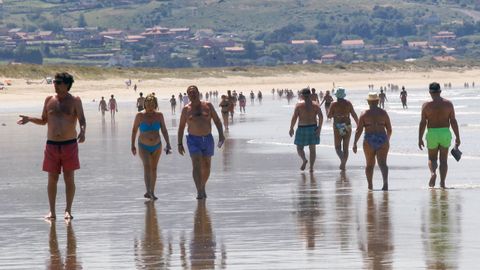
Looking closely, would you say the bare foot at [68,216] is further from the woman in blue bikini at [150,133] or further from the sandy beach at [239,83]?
the sandy beach at [239,83]

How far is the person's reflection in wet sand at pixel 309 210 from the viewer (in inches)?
436

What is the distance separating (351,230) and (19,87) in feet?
250

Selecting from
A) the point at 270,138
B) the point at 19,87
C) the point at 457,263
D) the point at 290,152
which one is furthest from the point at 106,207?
the point at 19,87

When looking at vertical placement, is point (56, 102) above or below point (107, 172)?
above

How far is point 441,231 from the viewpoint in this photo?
36.0 feet

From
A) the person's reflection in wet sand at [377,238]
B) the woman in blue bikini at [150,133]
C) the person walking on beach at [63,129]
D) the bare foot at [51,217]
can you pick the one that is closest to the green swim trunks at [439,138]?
the person's reflection in wet sand at [377,238]

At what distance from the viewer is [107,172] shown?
1925 centimetres

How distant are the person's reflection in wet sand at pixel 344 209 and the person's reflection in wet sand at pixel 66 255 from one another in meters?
2.17

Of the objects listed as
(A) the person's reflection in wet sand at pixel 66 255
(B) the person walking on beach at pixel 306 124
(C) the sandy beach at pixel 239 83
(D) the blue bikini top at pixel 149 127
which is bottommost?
(C) the sandy beach at pixel 239 83

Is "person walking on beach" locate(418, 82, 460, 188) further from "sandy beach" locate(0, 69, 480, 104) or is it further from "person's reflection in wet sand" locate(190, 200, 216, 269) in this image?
"sandy beach" locate(0, 69, 480, 104)

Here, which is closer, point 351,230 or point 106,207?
point 351,230

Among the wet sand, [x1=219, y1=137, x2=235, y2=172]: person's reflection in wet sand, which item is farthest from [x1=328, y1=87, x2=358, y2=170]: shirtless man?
[x1=219, y1=137, x2=235, y2=172]: person's reflection in wet sand

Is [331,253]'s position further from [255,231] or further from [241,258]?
[255,231]

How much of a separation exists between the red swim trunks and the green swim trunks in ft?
16.8
